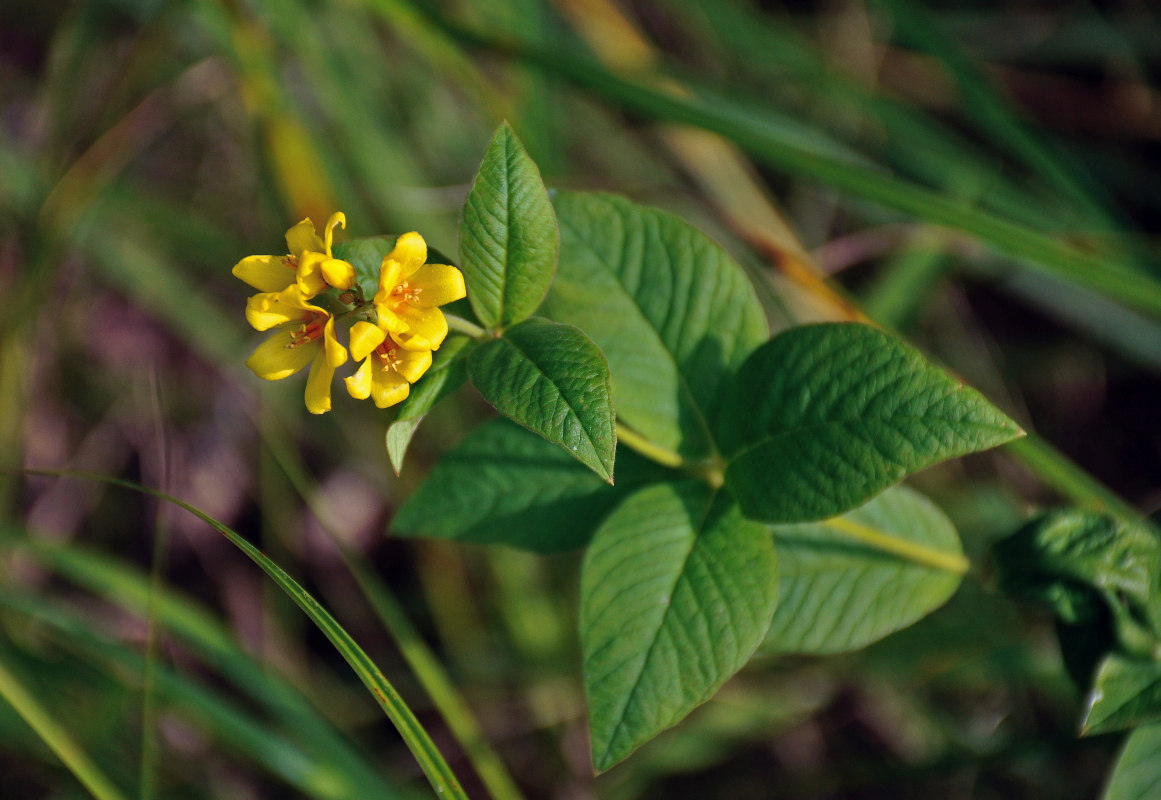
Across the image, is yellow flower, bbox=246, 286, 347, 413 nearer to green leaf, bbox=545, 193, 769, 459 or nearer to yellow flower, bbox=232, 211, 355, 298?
yellow flower, bbox=232, 211, 355, 298

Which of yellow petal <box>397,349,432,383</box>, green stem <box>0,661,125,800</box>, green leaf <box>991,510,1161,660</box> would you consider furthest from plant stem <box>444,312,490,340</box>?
green stem <box>0,661,125,800</box>

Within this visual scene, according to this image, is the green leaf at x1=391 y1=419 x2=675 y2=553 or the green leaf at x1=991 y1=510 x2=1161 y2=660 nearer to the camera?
the green leaf at x1=991 y1=510 x2=1161 y2=660

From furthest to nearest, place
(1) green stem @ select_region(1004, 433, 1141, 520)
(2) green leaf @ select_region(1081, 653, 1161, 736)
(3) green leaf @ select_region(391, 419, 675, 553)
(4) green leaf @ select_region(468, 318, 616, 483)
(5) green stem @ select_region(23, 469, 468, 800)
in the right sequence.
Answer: (1) green stem @ select_region(1004, 433, 1141, 520) → (3) green leaf @ select_region(391, 419, 675, 553) → (2) green leaf @ select_region(1081, 653, 1161, 736) → (5) green stem @ select_region(23, 469, 468, 800) → (4) green leaf @ select_region(468, 318, 616, 483)

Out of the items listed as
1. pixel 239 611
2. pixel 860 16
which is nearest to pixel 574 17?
pixel 860 16

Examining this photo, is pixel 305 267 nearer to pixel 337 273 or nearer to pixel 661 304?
pixel 337 273

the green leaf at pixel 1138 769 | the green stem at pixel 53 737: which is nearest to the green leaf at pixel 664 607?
the green leaf at pixel 1138 769

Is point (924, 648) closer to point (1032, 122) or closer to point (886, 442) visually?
point (886, 442)

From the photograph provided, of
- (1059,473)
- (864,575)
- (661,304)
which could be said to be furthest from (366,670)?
(1059,473)
